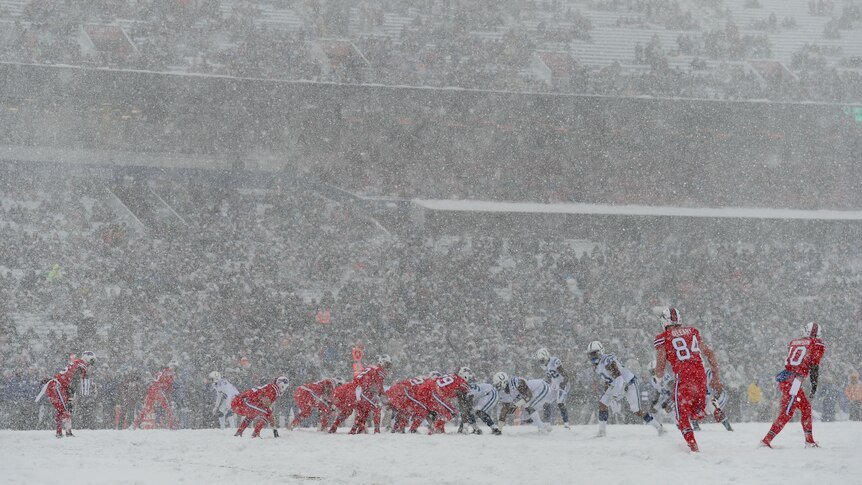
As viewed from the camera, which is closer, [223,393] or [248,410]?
[248,410]

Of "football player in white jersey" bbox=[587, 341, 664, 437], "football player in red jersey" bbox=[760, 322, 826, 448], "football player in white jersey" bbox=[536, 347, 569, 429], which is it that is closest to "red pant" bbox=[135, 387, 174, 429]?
"football player in white jersey" bbox=[536, 347, 569, 429]

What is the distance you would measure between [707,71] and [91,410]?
2502 cm

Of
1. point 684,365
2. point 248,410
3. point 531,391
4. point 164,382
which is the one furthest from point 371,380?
point 684,365

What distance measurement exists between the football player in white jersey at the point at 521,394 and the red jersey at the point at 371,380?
65.4 inches

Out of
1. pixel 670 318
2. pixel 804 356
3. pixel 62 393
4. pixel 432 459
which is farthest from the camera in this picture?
pixel 62 393

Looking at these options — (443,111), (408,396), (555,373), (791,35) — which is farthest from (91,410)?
(791,35)

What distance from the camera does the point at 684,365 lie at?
40.2 ft

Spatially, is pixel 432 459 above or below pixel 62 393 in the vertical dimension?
below

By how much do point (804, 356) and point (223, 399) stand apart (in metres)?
10.2

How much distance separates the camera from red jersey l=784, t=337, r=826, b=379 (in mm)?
12539

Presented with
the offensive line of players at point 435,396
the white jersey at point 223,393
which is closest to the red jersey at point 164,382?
the white jersey at point 223,393

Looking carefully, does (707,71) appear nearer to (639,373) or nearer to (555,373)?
(639,373)

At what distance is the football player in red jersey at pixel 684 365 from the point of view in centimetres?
1212

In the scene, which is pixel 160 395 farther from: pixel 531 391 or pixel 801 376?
pixel 801 376
